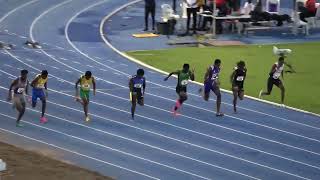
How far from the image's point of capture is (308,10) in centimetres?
3669

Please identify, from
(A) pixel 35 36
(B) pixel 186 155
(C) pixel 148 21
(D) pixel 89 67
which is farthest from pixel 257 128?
(C) pixel 148 21

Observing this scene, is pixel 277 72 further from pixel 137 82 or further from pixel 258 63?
pixel 258 63

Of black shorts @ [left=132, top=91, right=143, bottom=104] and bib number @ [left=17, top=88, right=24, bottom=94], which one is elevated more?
bib number @ [left=17, top=88, right=24, bottom=94]

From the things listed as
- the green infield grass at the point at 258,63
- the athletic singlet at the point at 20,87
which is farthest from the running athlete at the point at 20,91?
the green infield grass at the point at 258,63

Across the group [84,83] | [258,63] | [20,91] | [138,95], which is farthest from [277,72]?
[20,91]

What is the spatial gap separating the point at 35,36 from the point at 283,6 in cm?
1553

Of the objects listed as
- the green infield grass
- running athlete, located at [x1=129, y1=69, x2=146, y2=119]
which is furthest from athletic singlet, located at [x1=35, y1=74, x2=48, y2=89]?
the green infield grass

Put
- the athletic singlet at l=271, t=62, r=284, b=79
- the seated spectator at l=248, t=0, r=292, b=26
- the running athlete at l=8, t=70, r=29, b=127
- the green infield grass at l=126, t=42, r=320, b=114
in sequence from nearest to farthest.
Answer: the running athlete at l=8, t=70, r=29, b=127
the athletic singlet at l=271, t=62, r=284, b=79
the green infield grass at l=126, t=42, r=320, b=114
the seated spectator at l=248, t=0, r=292, b=26

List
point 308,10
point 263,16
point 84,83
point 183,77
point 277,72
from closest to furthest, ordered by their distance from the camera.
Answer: point 84,83
point 183,77
point 277,72
point 263,16
point 308,10

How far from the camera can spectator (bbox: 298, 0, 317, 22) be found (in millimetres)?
36531

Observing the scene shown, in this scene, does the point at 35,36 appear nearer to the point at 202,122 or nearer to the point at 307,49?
the point at 307,49

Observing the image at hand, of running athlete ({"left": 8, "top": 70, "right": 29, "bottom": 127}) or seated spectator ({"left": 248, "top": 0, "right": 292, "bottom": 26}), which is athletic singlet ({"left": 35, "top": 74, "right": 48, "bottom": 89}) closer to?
running athlete ({"left": 8, "top": 70, "right": 29, "bottom": 127})

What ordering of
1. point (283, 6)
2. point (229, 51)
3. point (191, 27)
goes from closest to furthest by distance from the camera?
point (229, 51), point (191, 27), point (283, 6)

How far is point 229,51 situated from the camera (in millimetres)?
31250
